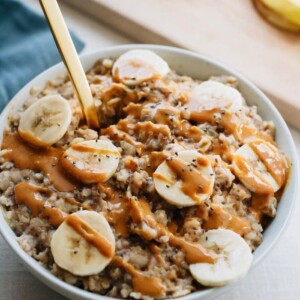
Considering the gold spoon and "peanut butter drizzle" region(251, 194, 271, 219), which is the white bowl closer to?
"peanut butter drizzle" region(251, 194, 271, 219)

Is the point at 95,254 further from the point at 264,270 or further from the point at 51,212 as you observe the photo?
the point at 264,270

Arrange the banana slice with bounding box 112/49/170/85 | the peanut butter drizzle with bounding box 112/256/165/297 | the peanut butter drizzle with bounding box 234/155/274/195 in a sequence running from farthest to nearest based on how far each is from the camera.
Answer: the banana slice with bounding box 112/49/170/85
the peanut butter drizzle with bounding box 234/155/274/195
the peanut butter drizzle with bounding box 112/256/165/297

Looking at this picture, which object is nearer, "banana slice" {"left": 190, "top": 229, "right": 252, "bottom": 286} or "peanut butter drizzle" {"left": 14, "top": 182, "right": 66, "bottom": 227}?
"banana slice" {"left": 190, "top": 229, "right": 252, "bottom": 286}

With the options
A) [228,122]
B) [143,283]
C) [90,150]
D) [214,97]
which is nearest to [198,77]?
[214,97]

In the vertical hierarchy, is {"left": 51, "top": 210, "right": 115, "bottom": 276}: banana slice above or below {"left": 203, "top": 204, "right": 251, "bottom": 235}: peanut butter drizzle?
below

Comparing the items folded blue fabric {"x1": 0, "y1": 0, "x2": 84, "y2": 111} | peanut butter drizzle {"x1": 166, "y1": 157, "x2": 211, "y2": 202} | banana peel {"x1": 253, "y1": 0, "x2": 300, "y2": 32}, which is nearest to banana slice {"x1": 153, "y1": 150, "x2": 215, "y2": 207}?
peanut butter drizzle {"x1": 166, "y1": 157, "x2": 211, "y2": 202}

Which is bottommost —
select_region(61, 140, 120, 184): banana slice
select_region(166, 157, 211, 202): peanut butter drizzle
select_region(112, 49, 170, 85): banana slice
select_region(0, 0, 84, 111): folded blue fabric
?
select_region(0, 0, 84, 111): folded blue fabric

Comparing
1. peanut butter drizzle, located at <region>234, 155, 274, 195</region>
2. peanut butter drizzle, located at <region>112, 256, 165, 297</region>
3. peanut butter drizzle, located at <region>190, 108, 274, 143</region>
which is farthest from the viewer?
peanut butter drizzle, located at <region>190, 108, 274, 143</region>

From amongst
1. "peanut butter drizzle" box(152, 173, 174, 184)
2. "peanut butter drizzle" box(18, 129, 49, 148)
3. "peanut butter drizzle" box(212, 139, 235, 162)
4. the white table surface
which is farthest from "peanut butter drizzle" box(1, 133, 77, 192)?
"peanut butter drizzle" box(212, 139, 235, 162)

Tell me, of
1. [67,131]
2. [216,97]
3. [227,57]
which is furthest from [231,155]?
[227,57]
